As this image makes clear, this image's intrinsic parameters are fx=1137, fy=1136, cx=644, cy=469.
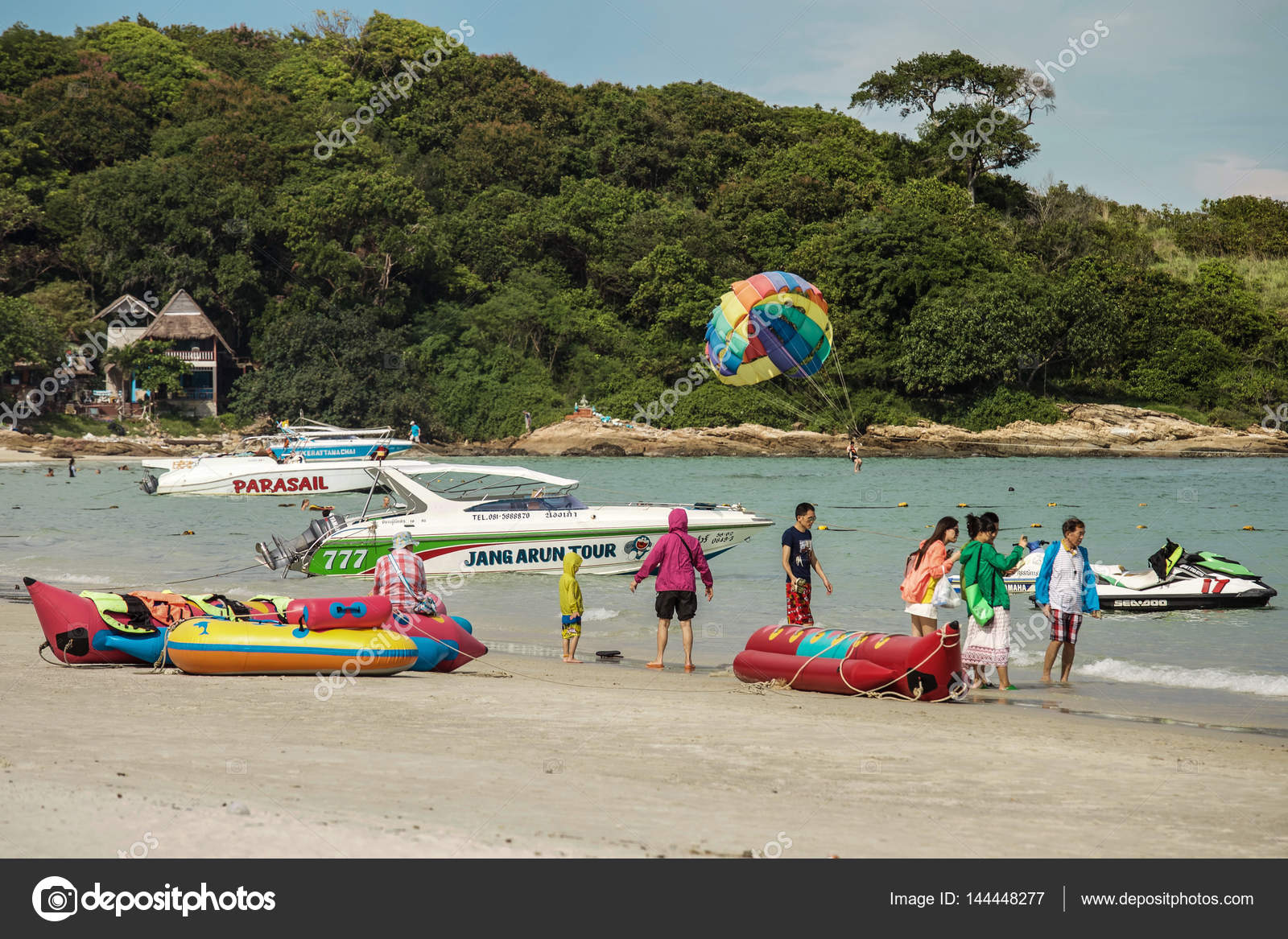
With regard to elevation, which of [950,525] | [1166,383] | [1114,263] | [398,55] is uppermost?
[398,55]

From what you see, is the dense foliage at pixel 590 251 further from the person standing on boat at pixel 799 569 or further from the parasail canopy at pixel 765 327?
the person standing on boat at pixel 799 569

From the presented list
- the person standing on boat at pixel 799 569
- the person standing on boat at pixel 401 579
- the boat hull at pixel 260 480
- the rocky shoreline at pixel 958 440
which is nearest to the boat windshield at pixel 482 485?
the person standing on boat at pixel 799 569

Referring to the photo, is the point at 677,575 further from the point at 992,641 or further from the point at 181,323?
the point at 181,323

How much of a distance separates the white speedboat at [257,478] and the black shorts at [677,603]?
25535 millimetres

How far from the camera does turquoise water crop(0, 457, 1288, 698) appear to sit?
13.1m

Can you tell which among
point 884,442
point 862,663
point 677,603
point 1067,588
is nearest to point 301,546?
point 677,603

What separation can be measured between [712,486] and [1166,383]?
3305 cm

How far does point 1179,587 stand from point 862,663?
7.61 meters

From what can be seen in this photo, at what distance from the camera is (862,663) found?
9.27m

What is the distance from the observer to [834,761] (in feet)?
22.1

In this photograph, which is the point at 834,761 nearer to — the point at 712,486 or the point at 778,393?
the point at 712,486

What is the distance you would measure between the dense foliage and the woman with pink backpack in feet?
156

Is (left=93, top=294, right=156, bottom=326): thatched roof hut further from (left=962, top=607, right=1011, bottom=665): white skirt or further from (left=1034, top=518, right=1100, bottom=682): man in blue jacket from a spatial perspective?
(left=962, top=607, right=1011, bottom=665): white skirt

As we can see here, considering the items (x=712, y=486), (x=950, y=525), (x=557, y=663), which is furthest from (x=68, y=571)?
(x=712, y=486)
